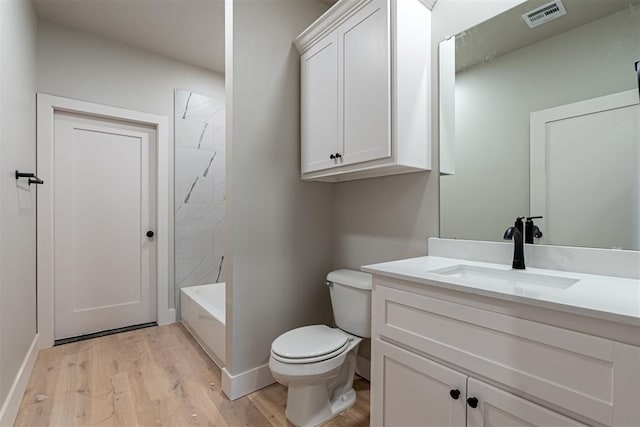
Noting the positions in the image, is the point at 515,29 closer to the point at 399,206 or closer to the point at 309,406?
the point at 399,206

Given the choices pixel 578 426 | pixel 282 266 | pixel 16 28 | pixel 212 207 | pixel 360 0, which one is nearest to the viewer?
pixel 578 426

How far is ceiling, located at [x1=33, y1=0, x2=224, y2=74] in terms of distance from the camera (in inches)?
89.7

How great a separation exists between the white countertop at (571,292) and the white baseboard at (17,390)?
1850 mm

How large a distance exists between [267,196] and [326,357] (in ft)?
3.27

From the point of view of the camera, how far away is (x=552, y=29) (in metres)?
1.33

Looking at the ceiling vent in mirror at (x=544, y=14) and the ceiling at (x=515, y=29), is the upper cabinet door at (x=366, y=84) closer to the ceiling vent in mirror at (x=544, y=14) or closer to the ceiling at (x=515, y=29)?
the ceiling at (x=515, y=29)

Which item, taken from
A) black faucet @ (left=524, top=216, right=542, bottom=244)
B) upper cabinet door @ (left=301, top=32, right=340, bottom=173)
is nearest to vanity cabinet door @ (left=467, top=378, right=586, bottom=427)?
black faucet @ (left=524, top=216, right=542, bottom=244)

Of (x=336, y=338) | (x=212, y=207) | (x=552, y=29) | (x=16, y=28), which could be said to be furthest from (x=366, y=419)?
(x=16, y=28)

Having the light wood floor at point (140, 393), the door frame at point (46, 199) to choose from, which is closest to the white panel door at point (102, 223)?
the door frame at point (46, 199)

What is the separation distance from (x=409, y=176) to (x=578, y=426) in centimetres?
127

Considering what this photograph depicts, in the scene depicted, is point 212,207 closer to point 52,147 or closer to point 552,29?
point 52,147

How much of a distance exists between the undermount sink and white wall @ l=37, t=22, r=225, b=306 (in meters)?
2.64

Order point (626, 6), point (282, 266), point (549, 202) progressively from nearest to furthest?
1. point (626, 6)
2. point (549, 202)
3. point (282, 266)

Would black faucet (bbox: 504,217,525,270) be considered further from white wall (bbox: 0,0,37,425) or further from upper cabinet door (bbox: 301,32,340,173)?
white wall (bbox: 0,0,37,425)
